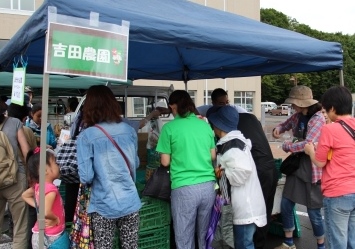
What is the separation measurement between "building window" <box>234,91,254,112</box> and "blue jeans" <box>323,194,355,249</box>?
78.9ft

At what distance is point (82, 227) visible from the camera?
2.69m

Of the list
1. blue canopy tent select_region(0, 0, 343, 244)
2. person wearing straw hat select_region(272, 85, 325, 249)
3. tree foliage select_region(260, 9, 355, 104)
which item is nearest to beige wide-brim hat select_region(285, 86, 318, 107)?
person wearing straw hat select_region(272, 85, 325, 249)

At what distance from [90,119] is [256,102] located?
25.8 meters

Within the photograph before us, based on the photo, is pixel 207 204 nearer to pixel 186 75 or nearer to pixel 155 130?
pixel 155 130

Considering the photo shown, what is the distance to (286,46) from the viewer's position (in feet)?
10.6

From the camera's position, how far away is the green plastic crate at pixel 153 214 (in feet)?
10.3

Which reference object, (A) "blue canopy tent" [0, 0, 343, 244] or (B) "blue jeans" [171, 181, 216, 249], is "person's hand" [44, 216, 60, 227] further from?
(B) "blue jeans" [171, 181, 216, 249]

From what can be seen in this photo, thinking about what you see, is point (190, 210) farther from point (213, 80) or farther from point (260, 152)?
point (213, 80)

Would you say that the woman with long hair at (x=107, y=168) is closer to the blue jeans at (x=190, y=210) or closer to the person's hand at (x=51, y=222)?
the person's hand at (x=51, y=222)

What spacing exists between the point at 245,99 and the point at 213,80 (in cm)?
385

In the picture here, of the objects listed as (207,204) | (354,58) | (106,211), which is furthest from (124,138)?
(354,58)

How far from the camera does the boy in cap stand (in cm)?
306

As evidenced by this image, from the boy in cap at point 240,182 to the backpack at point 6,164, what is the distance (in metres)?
1.95

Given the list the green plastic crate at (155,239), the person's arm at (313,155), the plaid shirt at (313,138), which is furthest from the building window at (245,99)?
the green plastic crate at (155,239)
